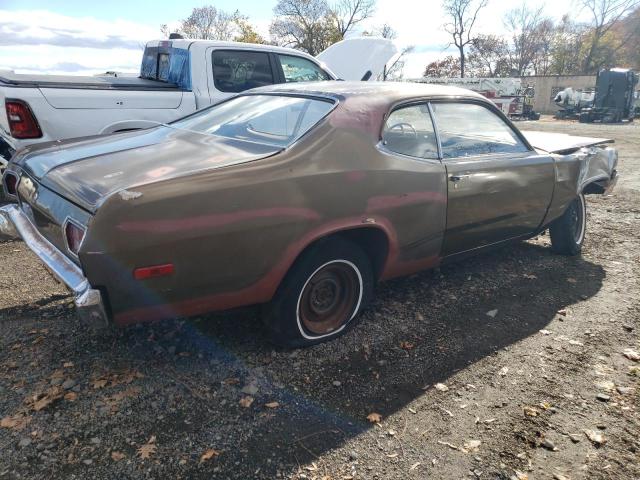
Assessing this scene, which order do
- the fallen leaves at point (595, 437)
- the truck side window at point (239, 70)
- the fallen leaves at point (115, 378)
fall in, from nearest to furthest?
1. the fallen leaves at point (595, 437)
2. the fallen leaves at point (115, 378)
3. the truck side window at point (239, 70)

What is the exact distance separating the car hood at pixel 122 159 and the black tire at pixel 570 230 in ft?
11.0

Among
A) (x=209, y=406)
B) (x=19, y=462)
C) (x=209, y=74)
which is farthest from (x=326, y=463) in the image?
(x=209, y=74)

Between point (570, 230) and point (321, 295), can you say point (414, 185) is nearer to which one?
point (321, 295)

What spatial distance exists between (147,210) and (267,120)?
1.34 meters

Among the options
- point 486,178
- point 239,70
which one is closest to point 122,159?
point 486,178

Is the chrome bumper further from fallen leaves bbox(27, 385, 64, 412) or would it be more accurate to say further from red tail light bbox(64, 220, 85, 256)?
fallen leaves bbox(27, 385, 64, 412)

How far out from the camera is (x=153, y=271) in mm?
2301

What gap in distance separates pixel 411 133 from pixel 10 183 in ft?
9.38

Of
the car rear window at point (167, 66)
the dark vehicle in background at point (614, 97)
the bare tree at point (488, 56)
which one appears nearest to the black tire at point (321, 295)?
the car rear window at point (167, 66)

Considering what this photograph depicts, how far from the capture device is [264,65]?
6.32m

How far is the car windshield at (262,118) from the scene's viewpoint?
2998 mm

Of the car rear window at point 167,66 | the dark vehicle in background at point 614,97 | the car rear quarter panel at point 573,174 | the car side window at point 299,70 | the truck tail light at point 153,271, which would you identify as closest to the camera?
the truck tail light at point 153,271

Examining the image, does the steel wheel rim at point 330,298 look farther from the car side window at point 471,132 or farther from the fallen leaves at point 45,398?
the fallen leaves at point 45,398

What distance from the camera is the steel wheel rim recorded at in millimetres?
3006
